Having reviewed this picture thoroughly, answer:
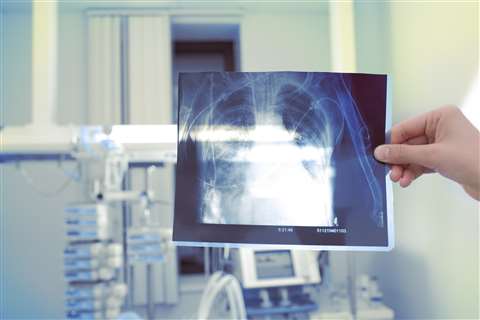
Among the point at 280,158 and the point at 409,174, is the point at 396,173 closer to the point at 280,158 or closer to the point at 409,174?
the point at 409,174

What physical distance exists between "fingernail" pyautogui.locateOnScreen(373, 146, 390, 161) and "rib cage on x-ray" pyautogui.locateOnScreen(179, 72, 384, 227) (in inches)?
0.7

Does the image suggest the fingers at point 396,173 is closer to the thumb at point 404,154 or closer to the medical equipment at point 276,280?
the thumb at point 404,154

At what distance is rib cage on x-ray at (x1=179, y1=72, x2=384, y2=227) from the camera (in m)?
0.83

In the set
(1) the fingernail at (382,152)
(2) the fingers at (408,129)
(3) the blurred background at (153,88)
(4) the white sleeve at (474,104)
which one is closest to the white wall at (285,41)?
(3) the blurred background at (153,88)

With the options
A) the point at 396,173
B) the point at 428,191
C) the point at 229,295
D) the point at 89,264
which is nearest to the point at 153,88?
the point at 89,264

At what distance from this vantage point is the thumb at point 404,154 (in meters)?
0.82

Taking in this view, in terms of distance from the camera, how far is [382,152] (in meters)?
0.82

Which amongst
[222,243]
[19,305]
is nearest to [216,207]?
[222,243]

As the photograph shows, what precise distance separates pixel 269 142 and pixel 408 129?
0.35 metres

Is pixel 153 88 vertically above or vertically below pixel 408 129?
above

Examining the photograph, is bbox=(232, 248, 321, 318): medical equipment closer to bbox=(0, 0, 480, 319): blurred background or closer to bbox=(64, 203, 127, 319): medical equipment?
bbox=(0, 0, 480, 319): blurred background

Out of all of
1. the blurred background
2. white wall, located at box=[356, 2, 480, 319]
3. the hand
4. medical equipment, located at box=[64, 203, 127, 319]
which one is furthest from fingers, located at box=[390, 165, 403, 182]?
the blurred background

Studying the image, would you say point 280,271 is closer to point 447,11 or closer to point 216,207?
point 216,207

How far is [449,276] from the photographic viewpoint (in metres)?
1.92
